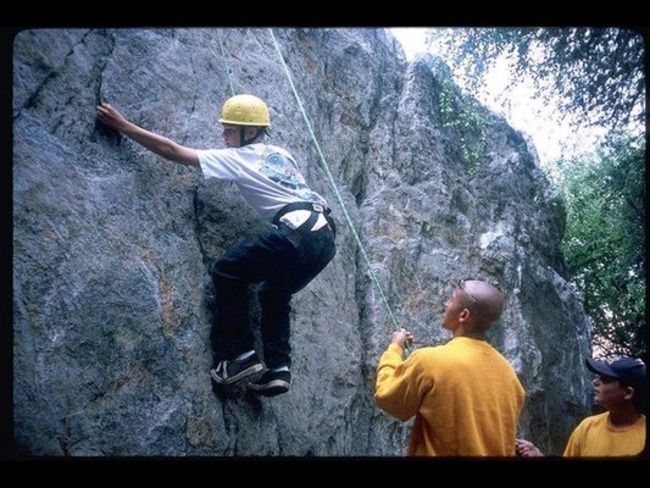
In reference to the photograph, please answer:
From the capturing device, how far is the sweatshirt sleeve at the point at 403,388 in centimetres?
262

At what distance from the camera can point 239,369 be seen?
3291 mm

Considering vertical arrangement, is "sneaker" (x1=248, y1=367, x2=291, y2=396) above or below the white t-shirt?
below

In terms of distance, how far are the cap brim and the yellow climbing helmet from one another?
203 cm

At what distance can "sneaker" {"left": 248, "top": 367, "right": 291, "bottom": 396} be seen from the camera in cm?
336

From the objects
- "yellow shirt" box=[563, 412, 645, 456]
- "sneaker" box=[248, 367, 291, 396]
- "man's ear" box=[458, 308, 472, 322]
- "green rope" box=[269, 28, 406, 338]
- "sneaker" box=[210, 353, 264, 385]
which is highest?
"green rope" box=[269, 28, 406, 338]

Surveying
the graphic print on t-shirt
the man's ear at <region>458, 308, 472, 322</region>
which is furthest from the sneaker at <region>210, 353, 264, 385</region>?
the man's ear at <region>458, 308, 472, 322</region>

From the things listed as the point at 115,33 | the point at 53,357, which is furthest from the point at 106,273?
the point at 115,33

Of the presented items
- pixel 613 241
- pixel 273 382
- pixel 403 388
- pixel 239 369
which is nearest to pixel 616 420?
pixel 403 388

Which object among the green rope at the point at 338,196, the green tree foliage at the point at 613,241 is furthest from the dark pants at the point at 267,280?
the green tree foliage at the point at 613,241

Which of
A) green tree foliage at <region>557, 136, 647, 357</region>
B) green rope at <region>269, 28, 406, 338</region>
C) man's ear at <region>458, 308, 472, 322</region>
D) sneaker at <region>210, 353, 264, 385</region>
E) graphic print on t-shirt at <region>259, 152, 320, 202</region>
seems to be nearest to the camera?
man's ear at <region>458, 308, 472, 322</region>

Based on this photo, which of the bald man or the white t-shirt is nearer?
the bald man

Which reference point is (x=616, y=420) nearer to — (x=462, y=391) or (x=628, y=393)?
(x=628, y=393)

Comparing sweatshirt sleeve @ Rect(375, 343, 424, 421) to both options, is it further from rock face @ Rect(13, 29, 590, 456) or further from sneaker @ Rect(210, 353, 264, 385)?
rock face @ Rect(13, 29, 590, 456)
